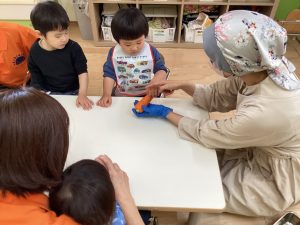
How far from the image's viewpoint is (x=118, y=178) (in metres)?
0.79

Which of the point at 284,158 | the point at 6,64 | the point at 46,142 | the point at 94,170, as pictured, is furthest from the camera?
the point at 6,64

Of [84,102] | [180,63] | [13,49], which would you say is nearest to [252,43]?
[84,102]

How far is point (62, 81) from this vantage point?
144cm

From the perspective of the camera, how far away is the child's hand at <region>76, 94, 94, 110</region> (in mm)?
1088

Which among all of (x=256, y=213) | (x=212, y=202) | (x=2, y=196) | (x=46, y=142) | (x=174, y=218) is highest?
(x=46, y=142)

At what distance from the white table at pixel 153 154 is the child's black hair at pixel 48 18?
0.34m

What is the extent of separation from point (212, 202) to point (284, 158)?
1.12 ft

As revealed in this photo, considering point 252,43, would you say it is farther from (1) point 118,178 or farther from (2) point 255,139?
(1) point 118,178

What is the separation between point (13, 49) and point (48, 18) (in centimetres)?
41

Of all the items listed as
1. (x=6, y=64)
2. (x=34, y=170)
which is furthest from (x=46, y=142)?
(x=6, y=64)

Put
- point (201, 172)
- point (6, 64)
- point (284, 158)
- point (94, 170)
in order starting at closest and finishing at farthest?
1. point (94, 170)
2. point (201, 172)
3. point (284, 158)
4. point (6, 64)

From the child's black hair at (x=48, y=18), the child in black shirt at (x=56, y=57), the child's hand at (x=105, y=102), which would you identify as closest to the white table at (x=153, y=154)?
the child's hand at (x=105, y=102)

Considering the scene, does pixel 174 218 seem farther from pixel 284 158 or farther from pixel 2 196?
pixel 2 196

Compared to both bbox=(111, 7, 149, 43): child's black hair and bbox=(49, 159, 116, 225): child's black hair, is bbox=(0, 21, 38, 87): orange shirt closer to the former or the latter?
bbox=(111, 7, 149, 43): child's black hair
